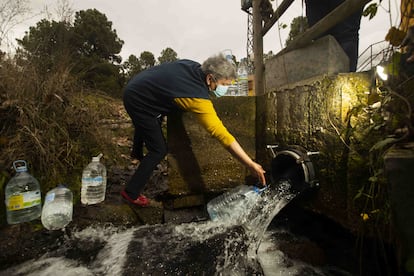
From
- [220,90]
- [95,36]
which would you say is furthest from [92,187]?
[95,36]

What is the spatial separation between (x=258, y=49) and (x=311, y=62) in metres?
1.59

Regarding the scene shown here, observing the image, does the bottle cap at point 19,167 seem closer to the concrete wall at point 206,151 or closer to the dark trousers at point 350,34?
the concrete wall at point 206,151

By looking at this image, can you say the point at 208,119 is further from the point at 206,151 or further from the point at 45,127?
the point at 45,127

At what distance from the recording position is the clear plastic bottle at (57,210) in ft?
6.66

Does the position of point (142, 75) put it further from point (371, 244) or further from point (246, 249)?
point (371, 244)

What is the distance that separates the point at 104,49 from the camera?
10844 millimetres

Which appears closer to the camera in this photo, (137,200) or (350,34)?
(137,200)

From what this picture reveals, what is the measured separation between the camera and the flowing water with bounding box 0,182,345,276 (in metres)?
1.70

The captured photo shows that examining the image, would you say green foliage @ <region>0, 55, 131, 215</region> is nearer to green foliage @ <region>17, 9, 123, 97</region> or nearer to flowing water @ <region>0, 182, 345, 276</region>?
flowing water @ <region>0, 182, 345, 276</region>

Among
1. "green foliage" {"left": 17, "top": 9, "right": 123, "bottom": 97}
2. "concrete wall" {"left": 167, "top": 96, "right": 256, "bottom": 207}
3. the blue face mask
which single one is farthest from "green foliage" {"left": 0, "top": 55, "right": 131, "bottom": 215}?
"green foliage" {"left": 17, "top": 9, "right": 123, "bottom": 97}

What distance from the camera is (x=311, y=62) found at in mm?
2395

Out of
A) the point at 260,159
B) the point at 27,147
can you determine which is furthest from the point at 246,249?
the point at 27,147

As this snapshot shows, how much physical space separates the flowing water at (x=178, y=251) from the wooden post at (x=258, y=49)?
2.14 metres

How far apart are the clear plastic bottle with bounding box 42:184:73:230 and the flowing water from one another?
0.18m
